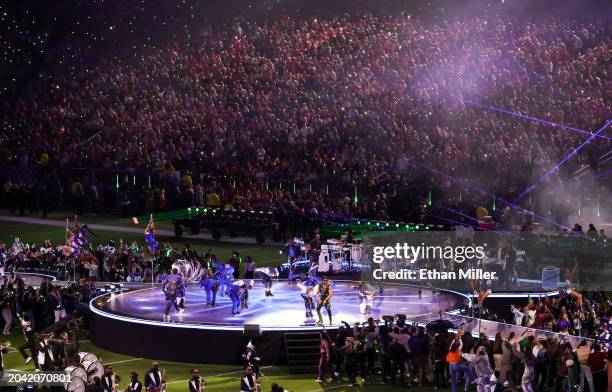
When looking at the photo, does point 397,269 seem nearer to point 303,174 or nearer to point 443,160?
point 443,160

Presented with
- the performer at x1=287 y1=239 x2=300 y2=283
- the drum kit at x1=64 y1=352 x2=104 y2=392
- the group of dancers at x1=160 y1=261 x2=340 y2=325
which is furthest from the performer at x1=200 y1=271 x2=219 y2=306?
the drum kit at x1=64 y1=352 x2=104 y2=392

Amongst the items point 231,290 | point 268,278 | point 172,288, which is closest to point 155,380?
point 172,288

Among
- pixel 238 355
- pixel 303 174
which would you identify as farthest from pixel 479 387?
pixel 303 174

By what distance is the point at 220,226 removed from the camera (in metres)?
49.7

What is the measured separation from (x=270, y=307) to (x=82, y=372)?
1290 centimetres

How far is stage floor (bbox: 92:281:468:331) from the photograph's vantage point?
109ft

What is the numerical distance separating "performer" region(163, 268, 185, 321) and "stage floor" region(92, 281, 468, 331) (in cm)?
38

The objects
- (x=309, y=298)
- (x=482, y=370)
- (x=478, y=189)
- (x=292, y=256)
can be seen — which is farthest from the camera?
(x=478, y=189)

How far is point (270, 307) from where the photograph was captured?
36.4 m

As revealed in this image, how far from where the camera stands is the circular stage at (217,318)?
32.4m

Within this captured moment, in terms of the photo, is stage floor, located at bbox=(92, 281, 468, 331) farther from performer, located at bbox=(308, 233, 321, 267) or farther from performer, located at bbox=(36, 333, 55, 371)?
performer, located at bbox=(36, 333, 55, 371)

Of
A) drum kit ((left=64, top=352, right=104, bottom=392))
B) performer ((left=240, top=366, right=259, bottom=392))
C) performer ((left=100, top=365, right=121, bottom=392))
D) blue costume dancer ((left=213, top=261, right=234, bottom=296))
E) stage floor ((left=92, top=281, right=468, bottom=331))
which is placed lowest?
performer ((left=240, top=366, right=259, bottom=392))

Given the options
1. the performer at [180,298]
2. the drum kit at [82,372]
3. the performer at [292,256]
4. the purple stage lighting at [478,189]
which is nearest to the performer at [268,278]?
the performer at [292,256]

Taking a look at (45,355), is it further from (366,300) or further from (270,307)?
(366,300)
